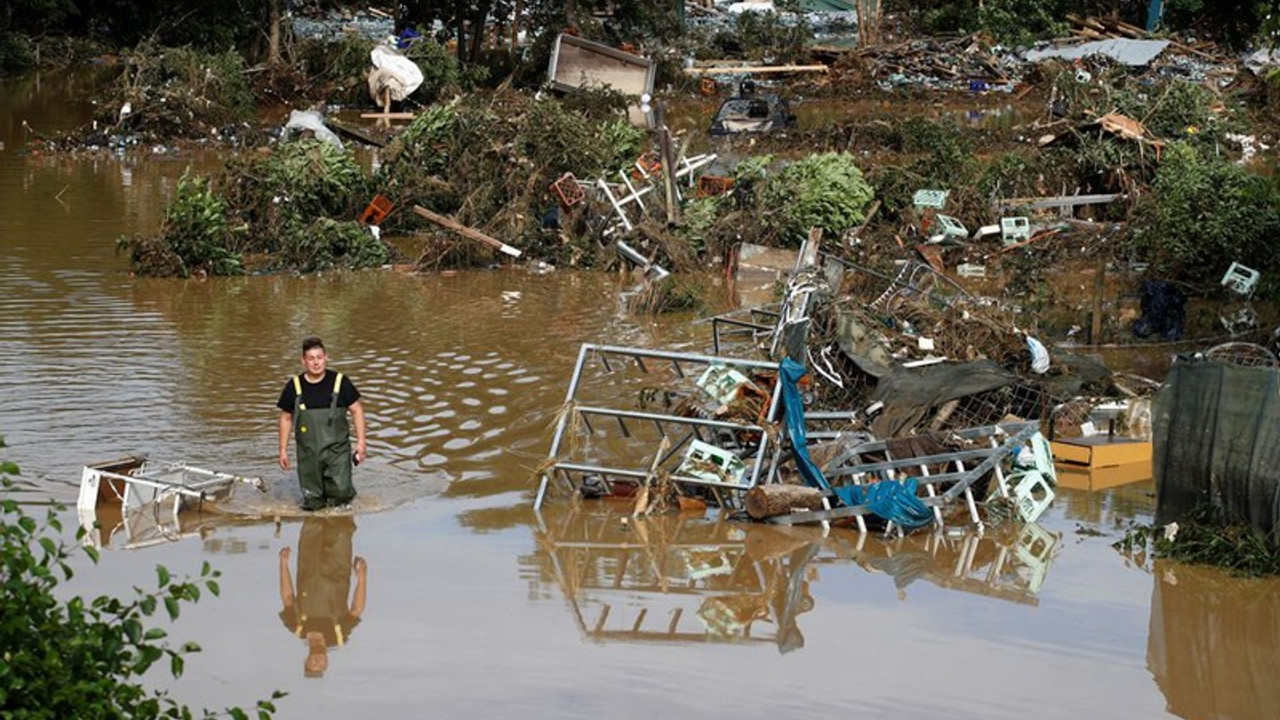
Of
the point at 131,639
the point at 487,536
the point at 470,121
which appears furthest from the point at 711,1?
the point at 131,639

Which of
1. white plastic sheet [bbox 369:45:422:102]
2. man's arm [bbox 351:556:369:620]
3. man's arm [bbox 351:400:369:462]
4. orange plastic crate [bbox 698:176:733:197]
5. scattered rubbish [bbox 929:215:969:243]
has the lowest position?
man's arm [bbox 351:556:369:620]

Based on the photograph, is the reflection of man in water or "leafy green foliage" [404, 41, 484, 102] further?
"leafy green foliage" [404, 41, 484, 102]

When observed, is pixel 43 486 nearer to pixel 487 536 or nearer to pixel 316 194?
pixel 487 536

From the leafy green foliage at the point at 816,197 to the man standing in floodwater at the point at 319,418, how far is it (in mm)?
10027

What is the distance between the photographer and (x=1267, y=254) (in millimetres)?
16531

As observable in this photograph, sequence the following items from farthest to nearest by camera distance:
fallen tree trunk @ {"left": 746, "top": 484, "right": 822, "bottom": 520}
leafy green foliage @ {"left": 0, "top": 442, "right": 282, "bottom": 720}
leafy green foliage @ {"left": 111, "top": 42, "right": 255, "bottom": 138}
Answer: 1. leafy green foliage @ {"left": 111, "top": 42, "right": 255, "bottom": 138}
2. fallen tree trunk @ {"left": 746, "top": 484, "right": 822, "bottom": 520}
3. leafy green foliage @ {"left": 0, "top": 442, "right": 282, "bottom": 720}

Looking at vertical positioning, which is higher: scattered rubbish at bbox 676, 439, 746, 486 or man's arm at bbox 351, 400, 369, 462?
man's arm at bbox 351, 400, 369, 462

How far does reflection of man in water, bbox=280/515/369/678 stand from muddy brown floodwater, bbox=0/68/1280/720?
0.9 inches

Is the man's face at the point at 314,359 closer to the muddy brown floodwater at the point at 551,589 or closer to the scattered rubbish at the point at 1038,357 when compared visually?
the muddy brown floodwater at the point at 551,589

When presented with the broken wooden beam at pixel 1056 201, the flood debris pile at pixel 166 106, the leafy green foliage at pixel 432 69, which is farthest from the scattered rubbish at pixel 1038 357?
the leafy green foliage at pixel 432 69

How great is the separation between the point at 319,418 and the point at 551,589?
5.99 feet

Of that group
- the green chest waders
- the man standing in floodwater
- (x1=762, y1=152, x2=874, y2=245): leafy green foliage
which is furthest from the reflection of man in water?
(x1=762, y1=152, x2=874, y2=245): leafy green foliage

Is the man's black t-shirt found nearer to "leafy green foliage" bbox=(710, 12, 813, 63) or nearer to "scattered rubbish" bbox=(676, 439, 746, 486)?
"scattered rubbish" bbox=(676, 439, 746, 486)

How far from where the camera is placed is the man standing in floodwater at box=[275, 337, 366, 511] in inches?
420
